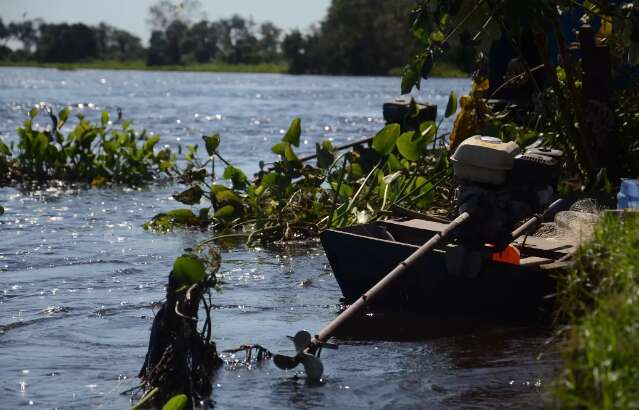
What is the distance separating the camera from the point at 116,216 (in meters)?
15.5

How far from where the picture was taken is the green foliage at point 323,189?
10.9 metres

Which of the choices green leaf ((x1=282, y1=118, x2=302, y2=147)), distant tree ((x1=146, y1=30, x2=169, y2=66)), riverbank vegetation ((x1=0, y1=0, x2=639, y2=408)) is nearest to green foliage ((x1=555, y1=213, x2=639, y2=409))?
riverbank vegetation ((x1=0, y1=0, x2=639, y2=408))

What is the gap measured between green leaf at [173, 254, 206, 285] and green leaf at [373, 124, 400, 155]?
4.66 metres

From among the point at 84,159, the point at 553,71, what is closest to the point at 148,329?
the point at 553,71

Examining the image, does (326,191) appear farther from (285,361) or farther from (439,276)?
(285,361)

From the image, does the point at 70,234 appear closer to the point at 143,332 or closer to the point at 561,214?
the point at 143,332

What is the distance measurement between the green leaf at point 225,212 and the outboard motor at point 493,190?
465 cm

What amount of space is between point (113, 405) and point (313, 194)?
5.46 meters

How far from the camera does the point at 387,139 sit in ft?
35.9

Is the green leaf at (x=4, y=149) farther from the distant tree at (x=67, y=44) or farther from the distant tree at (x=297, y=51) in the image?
the distant tree at (x=67, y=44)

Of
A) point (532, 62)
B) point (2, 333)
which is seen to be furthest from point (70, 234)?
point (532, 62)

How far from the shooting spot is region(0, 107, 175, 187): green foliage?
56.8 feet

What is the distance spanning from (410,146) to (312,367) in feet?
14.1

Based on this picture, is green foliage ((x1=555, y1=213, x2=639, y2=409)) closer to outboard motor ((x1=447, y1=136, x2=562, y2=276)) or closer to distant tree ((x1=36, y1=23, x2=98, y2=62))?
outboard motor ((x1=447, y1=136, x2=562, y2=276))
